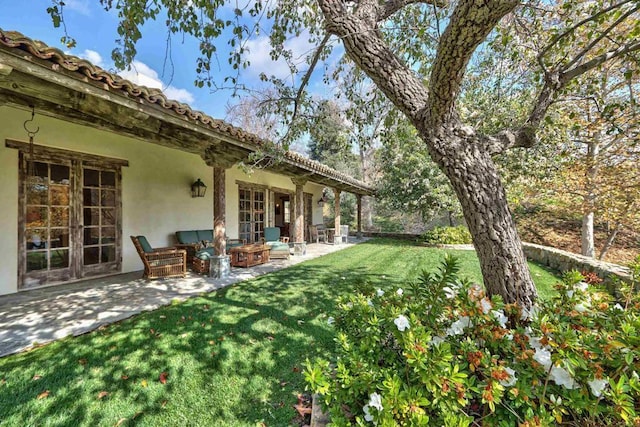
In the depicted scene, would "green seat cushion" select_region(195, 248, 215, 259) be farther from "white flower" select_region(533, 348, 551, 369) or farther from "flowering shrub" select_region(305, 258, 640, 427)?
"white flower" select_region(533, 348, 551, 369)

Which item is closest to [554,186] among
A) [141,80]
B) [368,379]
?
[368,379]

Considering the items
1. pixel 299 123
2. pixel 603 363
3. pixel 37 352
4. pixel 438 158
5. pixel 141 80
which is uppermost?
pixel 141 80

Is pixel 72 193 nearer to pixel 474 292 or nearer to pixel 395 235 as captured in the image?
pixel 474 292

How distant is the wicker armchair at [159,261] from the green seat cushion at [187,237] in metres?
1.24

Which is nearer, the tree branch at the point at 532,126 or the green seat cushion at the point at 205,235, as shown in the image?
the tree branch at the point at 532,126

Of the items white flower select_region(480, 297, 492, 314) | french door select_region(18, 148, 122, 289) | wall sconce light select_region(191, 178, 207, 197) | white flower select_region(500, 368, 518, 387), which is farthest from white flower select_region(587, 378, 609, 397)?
wall sconce light select_region(191, 178, 207, 197)

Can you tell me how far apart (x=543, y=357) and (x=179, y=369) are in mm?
2464

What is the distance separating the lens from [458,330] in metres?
1.41

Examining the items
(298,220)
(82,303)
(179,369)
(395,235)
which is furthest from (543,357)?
(395,235)

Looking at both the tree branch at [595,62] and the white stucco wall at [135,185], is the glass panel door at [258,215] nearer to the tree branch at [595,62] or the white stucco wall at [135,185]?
the white stucco wall at [135,185]

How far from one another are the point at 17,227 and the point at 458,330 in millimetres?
5883

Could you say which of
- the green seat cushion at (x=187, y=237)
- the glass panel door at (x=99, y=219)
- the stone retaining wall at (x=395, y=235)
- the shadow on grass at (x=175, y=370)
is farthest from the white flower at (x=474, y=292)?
the stone retaining wall at (x=395, y=235)

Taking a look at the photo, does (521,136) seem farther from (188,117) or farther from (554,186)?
(554,186)

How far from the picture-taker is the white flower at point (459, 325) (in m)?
1.41
